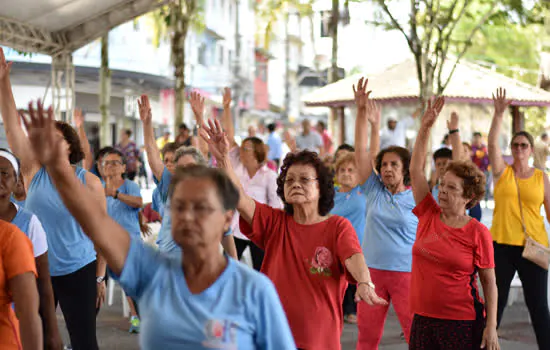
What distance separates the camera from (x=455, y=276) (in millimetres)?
5004

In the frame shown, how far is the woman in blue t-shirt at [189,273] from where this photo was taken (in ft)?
8.38

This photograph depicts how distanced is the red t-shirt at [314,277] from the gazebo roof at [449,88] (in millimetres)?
13291

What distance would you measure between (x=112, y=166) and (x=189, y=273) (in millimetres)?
5360

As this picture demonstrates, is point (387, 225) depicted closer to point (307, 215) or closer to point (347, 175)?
point (347, 175)

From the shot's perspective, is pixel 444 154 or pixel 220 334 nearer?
pixel 220 334

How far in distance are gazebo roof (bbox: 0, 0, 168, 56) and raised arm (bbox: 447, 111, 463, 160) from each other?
664 centimetres

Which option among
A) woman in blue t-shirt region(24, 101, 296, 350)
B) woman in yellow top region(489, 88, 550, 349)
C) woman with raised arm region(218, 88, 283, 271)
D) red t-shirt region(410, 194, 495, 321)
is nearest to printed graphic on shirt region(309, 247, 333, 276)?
red t-shirt region(410, 194, 495, 321)

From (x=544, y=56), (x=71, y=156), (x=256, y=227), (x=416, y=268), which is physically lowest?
(x=416, y=268)

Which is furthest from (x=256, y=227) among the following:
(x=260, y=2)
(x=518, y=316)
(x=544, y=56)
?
(x=260, y=2)

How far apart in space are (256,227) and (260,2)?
22.2 m

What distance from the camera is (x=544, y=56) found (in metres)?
19.5

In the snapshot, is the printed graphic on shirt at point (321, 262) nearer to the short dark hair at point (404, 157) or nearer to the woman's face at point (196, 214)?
the woman's face at point (196, 214)

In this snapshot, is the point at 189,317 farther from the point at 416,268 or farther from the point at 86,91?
the point at 86,91

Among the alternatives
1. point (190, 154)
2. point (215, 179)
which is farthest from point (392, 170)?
point (215, 179)
